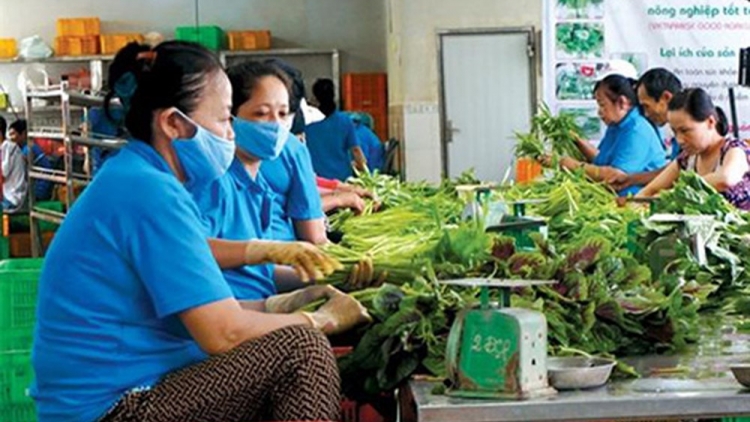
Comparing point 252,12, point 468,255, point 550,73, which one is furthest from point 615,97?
point 252,12

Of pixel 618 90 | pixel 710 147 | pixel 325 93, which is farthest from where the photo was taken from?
pixel 325 93

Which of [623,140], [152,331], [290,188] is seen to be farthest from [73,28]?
[152,331]

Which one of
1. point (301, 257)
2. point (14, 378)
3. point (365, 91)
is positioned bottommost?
point (14, 378)

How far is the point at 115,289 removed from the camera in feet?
8.57

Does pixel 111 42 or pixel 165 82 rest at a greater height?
pixel 111 42

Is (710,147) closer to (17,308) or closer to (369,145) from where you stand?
(17,308)

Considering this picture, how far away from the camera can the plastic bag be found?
1445cm

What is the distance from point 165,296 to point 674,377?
1007 millimetres

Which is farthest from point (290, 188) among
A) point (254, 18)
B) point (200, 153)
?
point (254, 18)

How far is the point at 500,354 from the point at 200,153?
102 centimetres

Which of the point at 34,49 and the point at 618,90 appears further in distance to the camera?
the point at 34,49

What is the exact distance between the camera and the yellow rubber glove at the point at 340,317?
9.49 ft

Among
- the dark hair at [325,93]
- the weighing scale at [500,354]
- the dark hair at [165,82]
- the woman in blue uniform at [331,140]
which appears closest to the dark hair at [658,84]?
the woman in blue uniform at [331,140]

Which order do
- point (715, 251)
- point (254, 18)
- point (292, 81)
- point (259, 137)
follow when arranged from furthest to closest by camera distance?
point (254, 18) → point (292, 81) → point (259, 137) → point (715, 251)
